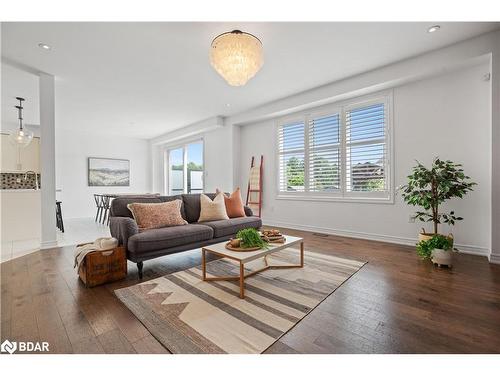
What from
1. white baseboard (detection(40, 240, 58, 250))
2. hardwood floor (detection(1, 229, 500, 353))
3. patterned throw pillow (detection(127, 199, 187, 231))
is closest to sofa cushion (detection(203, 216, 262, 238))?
patterned throw pillow (detection(127, 199, 187, 231))

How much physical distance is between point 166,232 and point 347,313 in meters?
1.93

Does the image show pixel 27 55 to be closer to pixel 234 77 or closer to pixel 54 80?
pixel 54 80

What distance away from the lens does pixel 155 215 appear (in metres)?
2.90

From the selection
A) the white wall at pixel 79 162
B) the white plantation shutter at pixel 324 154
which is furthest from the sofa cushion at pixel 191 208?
the white wall at pixel 79 162

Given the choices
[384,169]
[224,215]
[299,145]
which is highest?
[299,145]

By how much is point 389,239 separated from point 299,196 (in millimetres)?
1833

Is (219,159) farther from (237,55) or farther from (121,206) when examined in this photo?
(237,55)

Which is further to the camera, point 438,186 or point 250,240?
point 438,186

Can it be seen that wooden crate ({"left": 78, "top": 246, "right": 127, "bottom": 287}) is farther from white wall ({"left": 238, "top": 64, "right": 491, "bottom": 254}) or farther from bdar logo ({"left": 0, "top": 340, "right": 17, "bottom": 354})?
white wall ({"left": 238, "top": 64, "right": 491, "bottom": 254})

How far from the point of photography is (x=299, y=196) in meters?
5.03

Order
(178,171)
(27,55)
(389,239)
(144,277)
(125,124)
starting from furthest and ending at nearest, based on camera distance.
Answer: (178,171), (125,124), (389,239), (27,55), (144,277)

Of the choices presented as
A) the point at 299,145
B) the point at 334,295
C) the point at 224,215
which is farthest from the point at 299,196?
the point at 334,295

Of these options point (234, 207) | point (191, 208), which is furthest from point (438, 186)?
point (191, 208)

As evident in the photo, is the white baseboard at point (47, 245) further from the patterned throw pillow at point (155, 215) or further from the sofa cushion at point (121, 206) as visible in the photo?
the patterned throw pillow at point (155, 215)
